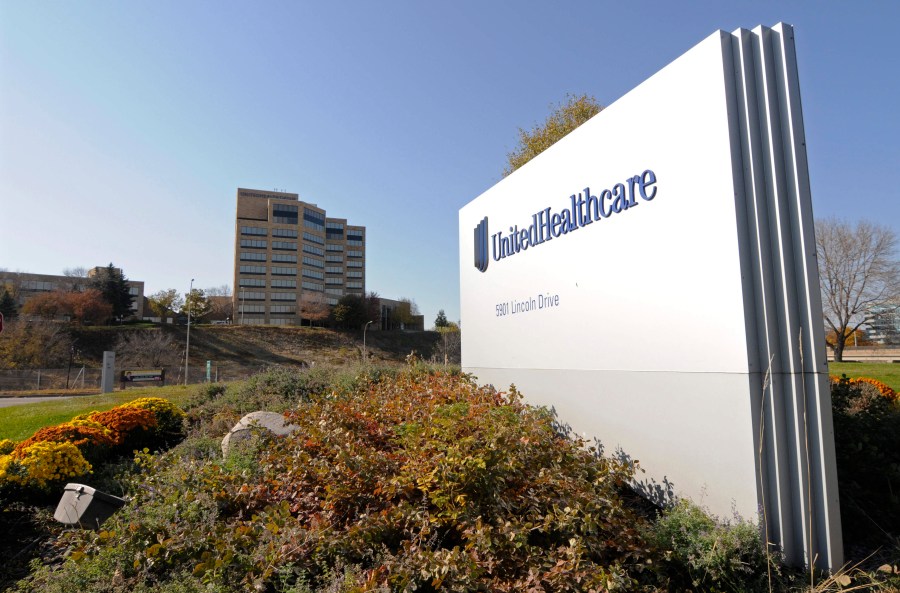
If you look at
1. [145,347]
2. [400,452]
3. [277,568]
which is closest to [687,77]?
[400,452]

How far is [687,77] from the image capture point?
14.0 feet

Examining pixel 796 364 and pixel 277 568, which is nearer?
pixel 277 568

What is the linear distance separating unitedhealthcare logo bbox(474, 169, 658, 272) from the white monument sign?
0.03m

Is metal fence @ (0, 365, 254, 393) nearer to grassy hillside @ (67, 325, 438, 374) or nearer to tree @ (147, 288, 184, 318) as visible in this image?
grassy hillside @ (67, 325, 438, 374)

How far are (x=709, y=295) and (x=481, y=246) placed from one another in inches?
178

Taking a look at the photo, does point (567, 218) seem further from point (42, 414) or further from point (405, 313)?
point (405, 313)

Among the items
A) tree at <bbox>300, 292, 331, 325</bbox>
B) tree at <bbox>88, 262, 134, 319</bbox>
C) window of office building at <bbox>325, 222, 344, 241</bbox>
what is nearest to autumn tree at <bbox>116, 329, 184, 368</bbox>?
tree at <bbox>88, 262, 134, 319</bbox>

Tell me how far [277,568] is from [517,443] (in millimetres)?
1840

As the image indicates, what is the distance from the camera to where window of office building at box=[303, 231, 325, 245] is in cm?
8412

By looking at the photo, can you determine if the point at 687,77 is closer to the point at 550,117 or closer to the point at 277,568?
the point at 277,568

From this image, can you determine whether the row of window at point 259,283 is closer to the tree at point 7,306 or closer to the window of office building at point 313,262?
the window of office building at point 313,262

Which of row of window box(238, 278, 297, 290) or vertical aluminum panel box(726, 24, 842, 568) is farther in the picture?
row of window box(238, 278, 297, 290)

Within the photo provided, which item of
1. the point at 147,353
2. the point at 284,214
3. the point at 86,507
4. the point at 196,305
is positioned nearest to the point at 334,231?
the point at 284,214

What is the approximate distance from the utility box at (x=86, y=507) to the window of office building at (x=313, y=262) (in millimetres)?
80947
